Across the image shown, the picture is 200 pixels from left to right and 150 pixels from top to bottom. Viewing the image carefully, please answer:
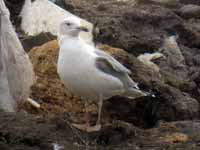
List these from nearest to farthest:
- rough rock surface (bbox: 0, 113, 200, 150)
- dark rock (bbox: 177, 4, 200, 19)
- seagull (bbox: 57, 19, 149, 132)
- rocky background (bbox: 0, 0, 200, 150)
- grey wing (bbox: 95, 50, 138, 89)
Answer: rough rock surface (bbox: 0, 113, 200, 150) < rocky background (bbox: 0, 0, 200, 150) < seagull (bbox: 57, 19, 149, 132) < grey wing (bbox: 95, 50, 138, 89) < dark rock (bbox: 177, 4, 200, 19)

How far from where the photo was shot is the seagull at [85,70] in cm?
862

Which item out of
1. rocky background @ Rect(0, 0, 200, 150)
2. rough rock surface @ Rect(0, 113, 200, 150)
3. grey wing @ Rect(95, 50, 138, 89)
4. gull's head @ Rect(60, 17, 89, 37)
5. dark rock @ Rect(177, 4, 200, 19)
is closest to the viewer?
rough rock surface @ Rect(0, 113, 200, 150)

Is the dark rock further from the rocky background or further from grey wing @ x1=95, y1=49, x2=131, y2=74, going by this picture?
grey wing @ x1=95, y1=49, x2=131, y2=74

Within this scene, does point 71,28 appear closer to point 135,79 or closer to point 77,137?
point 77,137


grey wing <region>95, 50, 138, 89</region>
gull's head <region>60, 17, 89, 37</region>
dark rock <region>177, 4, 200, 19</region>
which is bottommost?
dark rock <region>177, 4, 200, 19</region>

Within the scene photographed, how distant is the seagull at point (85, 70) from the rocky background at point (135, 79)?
1.20 feet

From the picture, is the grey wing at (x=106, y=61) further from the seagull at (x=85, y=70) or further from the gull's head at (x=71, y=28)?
the gull's head at (x=71, y=28)

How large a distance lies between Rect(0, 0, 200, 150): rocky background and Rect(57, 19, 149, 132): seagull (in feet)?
1.20

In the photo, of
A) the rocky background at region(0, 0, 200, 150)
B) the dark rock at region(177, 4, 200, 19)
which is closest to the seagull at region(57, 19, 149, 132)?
the rocky background at region(0, 0, 200, 150)

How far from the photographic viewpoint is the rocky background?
834 centimetres

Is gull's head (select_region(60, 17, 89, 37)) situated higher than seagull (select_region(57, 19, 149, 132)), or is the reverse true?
gull's head (select_region(60, 17, 89, 37))

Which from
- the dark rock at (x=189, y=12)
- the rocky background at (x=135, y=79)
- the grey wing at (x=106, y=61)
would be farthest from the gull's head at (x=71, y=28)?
the dark rock at (x=189, y=12)

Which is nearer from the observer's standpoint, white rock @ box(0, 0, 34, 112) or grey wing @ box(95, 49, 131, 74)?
grey wing @ box(95, 49, 131, 74)

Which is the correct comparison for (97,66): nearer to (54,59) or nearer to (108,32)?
(54,59)
